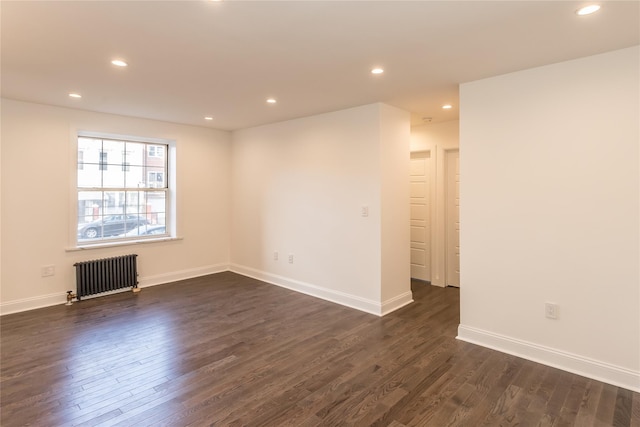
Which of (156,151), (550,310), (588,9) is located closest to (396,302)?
(550,310)

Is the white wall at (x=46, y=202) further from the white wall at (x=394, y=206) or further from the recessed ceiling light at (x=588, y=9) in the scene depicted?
the recessed ceiling light at (x=588, y=9)

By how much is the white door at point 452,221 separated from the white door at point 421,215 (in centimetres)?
27

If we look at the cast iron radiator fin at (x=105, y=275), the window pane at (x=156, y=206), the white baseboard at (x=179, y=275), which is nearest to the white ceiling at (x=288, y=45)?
the window pane at (x=156, y=206)

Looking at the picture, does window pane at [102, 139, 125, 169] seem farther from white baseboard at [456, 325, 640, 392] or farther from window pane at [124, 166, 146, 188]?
white baseboard at [456, 325, 640, 392]

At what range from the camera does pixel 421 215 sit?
5477 millimetres

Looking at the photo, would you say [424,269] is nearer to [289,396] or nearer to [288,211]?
[288,211]

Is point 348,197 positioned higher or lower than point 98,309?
higher

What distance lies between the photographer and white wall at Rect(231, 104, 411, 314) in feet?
13.5

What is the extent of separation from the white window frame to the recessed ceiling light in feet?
16.8

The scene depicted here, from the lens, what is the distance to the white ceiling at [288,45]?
6.60 ft

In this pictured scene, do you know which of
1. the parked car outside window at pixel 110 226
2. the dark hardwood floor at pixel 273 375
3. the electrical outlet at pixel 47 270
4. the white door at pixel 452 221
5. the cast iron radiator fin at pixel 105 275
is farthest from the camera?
the white door at pixel 452 221

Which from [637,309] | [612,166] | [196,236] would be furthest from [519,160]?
[196,236]

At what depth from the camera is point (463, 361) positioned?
2.91m

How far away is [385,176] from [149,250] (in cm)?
373
